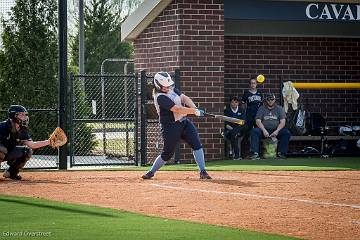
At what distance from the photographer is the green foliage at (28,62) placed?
26.5 meters

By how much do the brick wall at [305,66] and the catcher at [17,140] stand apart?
7.86 m

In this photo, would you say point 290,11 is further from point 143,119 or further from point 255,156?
point 143,119

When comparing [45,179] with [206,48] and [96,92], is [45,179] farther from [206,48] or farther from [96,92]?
[96,92]

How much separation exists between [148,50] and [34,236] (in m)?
14.0

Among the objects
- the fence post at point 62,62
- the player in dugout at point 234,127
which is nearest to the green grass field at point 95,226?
the fence post at point 62,62

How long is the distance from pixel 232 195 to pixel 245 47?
10.6 meters

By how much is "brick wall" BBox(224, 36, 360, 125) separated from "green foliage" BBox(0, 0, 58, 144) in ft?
16.3

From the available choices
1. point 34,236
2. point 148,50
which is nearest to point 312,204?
point 34,236

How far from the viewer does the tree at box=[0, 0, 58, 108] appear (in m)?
26.5

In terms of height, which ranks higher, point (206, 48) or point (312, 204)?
point (206, 48)

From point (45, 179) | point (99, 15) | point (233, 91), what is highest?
point (99, 15)

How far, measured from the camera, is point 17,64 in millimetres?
26562

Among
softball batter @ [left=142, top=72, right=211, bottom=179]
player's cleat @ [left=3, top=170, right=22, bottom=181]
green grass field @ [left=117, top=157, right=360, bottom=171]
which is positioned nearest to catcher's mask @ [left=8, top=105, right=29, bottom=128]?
player's cleat @ [left=3, top=170, right=22, bottom=181]

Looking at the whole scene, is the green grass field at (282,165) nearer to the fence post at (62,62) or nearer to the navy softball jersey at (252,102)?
the navy softball jersey at (252,102)
